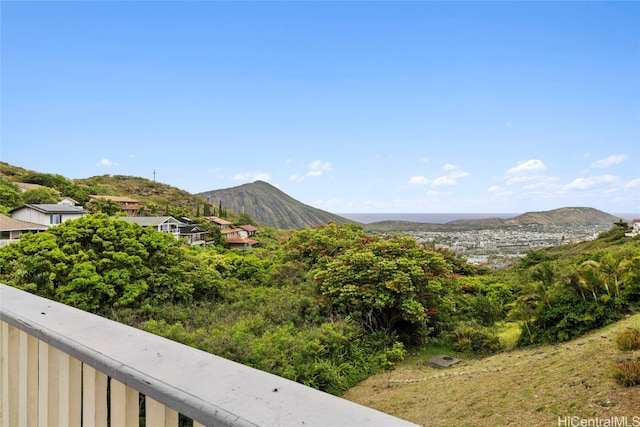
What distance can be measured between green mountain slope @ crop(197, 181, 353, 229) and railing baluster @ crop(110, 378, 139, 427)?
47968mm

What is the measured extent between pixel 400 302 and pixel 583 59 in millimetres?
7913

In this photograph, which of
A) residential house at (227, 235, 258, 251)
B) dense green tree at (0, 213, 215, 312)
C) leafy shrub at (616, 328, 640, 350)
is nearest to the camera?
leafy shrub at (616, 328, 640, 350)

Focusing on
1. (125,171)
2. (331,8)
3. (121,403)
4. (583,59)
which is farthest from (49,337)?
(125,171)

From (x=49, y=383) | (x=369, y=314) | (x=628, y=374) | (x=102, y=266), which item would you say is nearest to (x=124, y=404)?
(x=49, y=383)

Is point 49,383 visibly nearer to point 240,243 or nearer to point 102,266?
point 102,266

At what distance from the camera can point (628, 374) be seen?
3779mm

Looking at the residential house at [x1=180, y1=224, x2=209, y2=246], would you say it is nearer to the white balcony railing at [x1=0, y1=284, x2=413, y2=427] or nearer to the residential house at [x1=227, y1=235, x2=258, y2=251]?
the residential house at [x1=227, y1=235, x2=258, y2=251]

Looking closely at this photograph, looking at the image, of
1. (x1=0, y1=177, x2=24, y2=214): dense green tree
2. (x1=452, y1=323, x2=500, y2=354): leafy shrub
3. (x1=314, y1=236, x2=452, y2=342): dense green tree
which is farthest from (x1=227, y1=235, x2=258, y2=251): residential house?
(x1=452, y1=323, x2=500, y2=354): leafy shrub

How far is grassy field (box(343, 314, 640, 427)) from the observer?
12.0ft

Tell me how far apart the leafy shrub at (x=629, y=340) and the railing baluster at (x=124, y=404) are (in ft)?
20.1

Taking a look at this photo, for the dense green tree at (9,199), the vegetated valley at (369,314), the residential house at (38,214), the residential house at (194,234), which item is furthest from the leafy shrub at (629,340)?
the dense green tree at (9,199)

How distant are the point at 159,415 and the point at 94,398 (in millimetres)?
250

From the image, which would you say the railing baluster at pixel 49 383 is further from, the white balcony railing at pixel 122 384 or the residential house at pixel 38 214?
the residential house at pixel 38 214

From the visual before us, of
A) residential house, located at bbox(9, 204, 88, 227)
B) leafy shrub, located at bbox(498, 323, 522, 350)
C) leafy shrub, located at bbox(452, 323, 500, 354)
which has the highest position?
residential house, located at bbox(9, 204, 88, 227)
